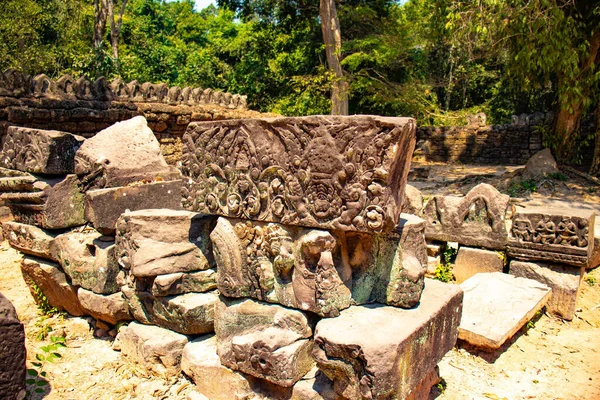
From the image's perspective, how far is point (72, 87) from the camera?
7398 mm

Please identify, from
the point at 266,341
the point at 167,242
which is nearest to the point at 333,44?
the point at 167,242

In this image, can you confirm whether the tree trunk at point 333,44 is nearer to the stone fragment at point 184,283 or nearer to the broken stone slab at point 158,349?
the stone fragment at point 184,283

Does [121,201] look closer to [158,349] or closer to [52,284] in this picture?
[52,284]

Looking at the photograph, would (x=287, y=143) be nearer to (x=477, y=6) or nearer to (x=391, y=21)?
(x=477, y=6)

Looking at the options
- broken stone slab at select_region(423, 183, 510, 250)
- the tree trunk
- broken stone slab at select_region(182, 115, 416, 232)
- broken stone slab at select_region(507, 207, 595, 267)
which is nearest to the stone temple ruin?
broken stone slab at select_region(182, 115, 416, 232)

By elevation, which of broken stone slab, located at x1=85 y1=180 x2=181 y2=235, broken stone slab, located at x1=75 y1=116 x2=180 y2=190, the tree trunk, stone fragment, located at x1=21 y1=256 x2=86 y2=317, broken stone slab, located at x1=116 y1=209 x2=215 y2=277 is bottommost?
stone fragment, located at x1=21 y1=256 x2=86 y2=317

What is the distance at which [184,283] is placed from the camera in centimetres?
310

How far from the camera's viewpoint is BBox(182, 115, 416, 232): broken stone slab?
2.25m

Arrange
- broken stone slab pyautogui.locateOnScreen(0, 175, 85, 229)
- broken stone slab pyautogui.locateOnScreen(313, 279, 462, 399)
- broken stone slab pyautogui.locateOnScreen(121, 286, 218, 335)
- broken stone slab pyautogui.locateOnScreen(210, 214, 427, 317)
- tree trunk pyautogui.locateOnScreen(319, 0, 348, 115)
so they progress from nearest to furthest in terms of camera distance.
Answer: broken stone slab pyautogui.locateOnScreen(313, 279, 462, 399)
broken stone slab pyautogui.locateOnScreen(210, 214, 427, 317)
broken stone slab pyautogui.locateOnScreen(121, 286, 218, 335)
broken stone slab pyautogui.locateOnScreen(0, 175, 85, 229)
tree trunk pyautogui.locateOnScreen(319, 0, 348, 115)

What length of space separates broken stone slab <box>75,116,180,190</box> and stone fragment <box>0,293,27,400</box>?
133 cm

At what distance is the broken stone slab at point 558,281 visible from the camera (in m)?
4.22

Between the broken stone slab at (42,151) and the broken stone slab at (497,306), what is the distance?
3.49 m

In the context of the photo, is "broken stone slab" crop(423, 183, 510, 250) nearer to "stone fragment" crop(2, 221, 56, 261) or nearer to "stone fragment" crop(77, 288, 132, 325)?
"stone fragment" crop(77, 288, 132, 325)

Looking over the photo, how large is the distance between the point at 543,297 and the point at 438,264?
125 cm
